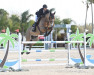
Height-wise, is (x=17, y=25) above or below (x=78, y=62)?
above

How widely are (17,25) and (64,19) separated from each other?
554 inches

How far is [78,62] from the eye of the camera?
6098mm

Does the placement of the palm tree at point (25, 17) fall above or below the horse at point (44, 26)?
above

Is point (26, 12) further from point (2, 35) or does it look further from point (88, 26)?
point (2, 35)

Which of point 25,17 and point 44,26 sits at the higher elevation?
point 25,17

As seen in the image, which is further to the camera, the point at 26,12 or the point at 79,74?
the point at 26,12

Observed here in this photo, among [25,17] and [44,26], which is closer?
[44,26]

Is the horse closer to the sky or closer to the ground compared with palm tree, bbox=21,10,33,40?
closer to the ground

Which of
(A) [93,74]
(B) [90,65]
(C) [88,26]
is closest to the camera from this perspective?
(A) [93,74]

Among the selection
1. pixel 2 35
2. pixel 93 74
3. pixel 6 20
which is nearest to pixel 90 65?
pixel 93 74

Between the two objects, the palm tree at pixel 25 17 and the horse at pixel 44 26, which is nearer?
the horse at pixel 44 26

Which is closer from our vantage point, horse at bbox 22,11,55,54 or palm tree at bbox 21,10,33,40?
horse at bbox 22,11,55,54

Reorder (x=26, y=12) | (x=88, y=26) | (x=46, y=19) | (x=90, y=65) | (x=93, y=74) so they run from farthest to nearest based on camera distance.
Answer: (x=88, y=26), (x=26, y=12), (x=46, y=19), (x=90, y=65), (x=93, y=74)

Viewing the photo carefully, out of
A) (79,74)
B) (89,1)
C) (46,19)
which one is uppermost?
(89,1)
